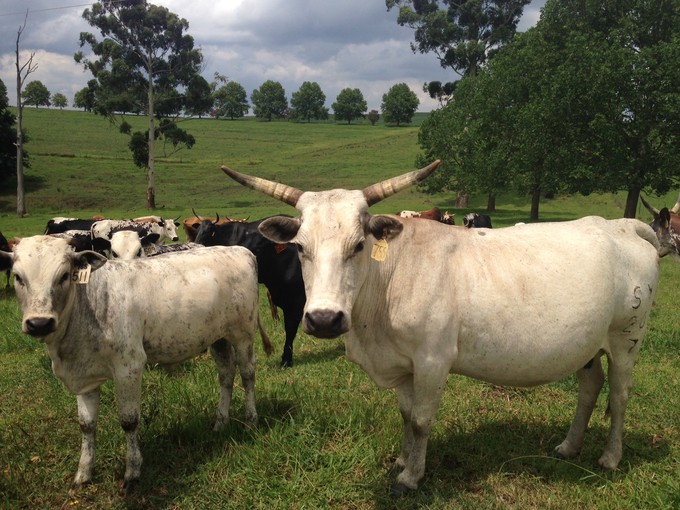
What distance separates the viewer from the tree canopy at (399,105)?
93.2 metres

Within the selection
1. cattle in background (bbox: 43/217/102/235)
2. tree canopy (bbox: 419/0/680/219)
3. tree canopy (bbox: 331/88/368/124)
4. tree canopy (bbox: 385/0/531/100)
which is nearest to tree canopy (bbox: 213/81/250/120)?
tree canopy (bbox: 331/88/368/124)

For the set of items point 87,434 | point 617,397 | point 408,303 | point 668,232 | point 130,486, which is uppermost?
point 668,232

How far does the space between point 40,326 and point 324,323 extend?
84.6 inches

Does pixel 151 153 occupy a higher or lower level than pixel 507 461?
higher

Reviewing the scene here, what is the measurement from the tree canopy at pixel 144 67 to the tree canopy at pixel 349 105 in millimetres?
68187

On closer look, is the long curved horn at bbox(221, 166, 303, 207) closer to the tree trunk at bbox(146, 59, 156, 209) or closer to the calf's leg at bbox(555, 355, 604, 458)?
the calf's leg at bbox(555, 355, 604, 458)

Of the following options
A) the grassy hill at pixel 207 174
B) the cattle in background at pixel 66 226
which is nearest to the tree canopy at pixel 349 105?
the grassy hill at pixel 207 174

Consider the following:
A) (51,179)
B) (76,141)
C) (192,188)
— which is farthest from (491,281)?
(76,141)

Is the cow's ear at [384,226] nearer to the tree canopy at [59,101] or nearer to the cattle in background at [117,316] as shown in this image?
the cattle in background at [117,316]

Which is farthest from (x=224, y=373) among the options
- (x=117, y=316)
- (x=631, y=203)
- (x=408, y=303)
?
(x=631, y=203)

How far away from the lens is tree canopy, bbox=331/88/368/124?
10288cm

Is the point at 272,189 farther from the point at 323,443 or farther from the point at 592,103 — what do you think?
the point at 592,103

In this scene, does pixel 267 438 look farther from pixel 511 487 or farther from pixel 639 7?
pixel 639 7

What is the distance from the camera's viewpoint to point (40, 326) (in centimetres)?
375
